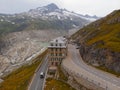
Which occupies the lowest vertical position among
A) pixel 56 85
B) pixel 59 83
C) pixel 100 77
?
pixel 56 85

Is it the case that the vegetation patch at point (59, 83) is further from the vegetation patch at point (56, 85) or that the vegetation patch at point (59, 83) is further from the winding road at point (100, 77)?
the winding road at point (100, 77)

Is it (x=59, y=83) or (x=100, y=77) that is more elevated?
(x=100, y=77)

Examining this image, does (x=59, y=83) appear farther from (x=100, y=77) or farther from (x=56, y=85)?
(x=100, y=77)

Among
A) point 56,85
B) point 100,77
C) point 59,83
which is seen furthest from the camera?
point 59,83

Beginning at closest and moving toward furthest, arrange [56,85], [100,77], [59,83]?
[100,77], [56,85], [59,83]

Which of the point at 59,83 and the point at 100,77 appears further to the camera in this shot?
the point at 59,83

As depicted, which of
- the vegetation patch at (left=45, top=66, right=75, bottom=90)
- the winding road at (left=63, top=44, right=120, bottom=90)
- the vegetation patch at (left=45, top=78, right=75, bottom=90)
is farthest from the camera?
the vegetation patch at (left=45, top=66, right=75, bottom=90)

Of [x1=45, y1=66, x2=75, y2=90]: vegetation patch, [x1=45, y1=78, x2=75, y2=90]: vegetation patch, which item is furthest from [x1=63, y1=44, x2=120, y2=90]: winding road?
[x1=45, y1=78, x2=75, y2=90]: vegetation patch

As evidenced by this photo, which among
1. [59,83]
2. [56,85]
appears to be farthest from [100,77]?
[59,83]

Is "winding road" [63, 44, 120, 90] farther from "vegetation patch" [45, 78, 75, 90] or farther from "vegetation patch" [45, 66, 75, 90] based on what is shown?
"vegetation patch" [45, 78, 75, 90]

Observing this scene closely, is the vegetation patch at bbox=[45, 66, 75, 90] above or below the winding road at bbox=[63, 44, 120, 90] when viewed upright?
below

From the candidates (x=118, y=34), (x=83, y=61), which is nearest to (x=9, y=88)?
(x=83, y=61)
